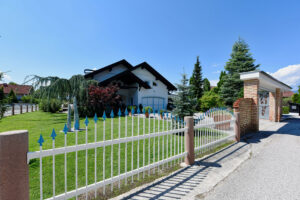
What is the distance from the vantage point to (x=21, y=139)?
1.54 meters

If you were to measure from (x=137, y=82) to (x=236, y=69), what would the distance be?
13.7 m

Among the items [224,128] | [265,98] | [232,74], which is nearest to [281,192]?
[224,128]

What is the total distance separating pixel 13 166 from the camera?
4.84 ft

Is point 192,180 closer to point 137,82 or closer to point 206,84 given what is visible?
point 137,82

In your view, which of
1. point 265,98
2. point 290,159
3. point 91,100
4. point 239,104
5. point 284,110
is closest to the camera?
point 290,159

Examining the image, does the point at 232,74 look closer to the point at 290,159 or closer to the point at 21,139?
the point at 290,159

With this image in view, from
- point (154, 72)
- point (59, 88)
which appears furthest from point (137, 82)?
point (59, 88)

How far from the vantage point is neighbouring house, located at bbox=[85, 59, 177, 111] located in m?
17.0

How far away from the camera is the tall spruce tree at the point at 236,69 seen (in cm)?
1892

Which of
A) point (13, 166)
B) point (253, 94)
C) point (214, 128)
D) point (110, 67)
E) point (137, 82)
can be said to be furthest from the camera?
point (110, 67)

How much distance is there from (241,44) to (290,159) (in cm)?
2071

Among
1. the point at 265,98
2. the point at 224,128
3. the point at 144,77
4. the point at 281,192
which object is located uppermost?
the point at 144,77

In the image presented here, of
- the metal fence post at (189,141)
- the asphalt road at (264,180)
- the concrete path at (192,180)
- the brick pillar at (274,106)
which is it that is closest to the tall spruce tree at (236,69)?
the brick pillar at (274,106)

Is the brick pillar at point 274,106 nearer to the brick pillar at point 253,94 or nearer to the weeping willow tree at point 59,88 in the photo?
the brick pillar at point 253,94
